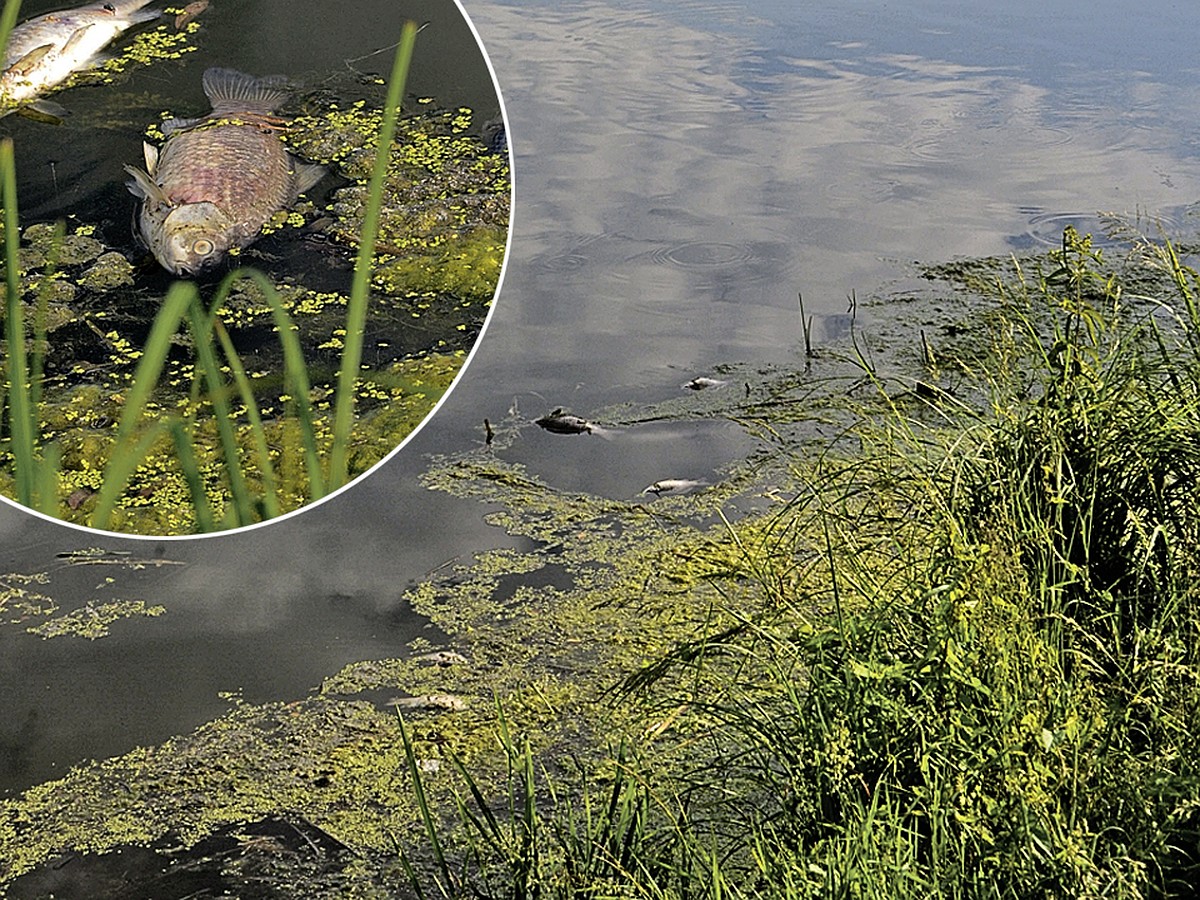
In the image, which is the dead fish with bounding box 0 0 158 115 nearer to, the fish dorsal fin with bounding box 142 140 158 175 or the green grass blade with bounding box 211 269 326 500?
the fish dorsal fin with bounding box 142 140 158 175

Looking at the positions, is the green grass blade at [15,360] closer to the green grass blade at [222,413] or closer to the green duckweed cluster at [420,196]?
the green grass blade at [222,413]

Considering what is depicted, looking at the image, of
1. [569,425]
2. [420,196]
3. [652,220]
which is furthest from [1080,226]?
[420,196]

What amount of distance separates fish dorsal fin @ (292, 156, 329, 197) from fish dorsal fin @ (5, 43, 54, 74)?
0.80ft

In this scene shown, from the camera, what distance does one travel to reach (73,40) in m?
1.36

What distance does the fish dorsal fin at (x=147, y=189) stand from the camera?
135cm

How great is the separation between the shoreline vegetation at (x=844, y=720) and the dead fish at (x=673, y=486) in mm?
467

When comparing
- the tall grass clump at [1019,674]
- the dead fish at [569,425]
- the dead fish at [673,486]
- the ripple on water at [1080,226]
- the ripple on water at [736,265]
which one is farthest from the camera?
the ripple on water at [1080,226]

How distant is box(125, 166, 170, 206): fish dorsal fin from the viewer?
4.42 feet

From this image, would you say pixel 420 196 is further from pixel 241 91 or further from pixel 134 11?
pixel 134 11

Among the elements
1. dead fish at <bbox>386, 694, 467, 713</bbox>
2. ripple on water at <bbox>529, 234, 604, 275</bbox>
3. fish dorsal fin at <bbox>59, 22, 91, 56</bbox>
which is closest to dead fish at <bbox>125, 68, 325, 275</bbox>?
fish dorsal fin at <bbox>59, 22, 91, 56</bbox>

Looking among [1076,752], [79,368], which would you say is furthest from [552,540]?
[79,368]

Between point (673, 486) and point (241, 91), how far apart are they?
7.87ft

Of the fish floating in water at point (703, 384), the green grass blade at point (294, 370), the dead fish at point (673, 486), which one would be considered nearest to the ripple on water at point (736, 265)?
the fish floating in water at point (703, 384)

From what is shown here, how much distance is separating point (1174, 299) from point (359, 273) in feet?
11.4
